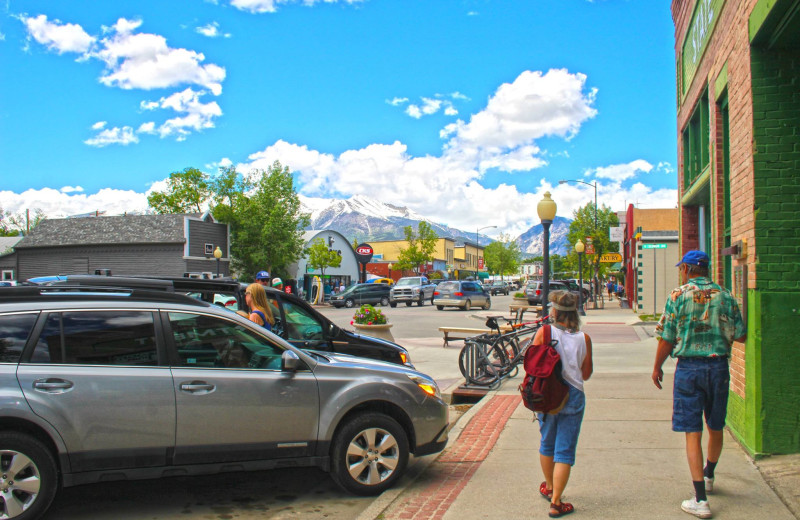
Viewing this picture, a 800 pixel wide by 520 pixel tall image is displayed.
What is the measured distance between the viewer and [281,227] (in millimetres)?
50844

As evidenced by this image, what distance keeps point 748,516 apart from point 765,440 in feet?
4.44

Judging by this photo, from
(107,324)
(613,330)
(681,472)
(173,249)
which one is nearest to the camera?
(107,324)

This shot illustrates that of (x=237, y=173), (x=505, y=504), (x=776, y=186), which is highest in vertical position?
(x=237, y=173)


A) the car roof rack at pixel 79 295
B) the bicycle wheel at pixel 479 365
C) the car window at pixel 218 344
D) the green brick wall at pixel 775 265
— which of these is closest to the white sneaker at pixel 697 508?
the green brick wall at pixel 775 265

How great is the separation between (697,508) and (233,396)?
3451 millimetres

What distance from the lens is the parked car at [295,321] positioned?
7.62 m

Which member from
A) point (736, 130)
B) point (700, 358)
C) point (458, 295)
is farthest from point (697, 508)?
point (458, 295)

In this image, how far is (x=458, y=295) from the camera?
36125 millimetres

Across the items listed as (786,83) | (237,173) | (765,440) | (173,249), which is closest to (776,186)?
(786,83)

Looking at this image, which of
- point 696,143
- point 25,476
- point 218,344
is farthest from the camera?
point 696,143

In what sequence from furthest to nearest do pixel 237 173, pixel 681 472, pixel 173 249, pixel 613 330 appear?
pixel 237 173
pixel 173 249
pixel 613 330
pixel 681 472

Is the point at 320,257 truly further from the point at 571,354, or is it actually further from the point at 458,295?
the point at 571,354

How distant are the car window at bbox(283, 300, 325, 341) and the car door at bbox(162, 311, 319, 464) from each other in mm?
3033

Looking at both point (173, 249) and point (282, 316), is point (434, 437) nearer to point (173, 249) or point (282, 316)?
point (282, 316)
